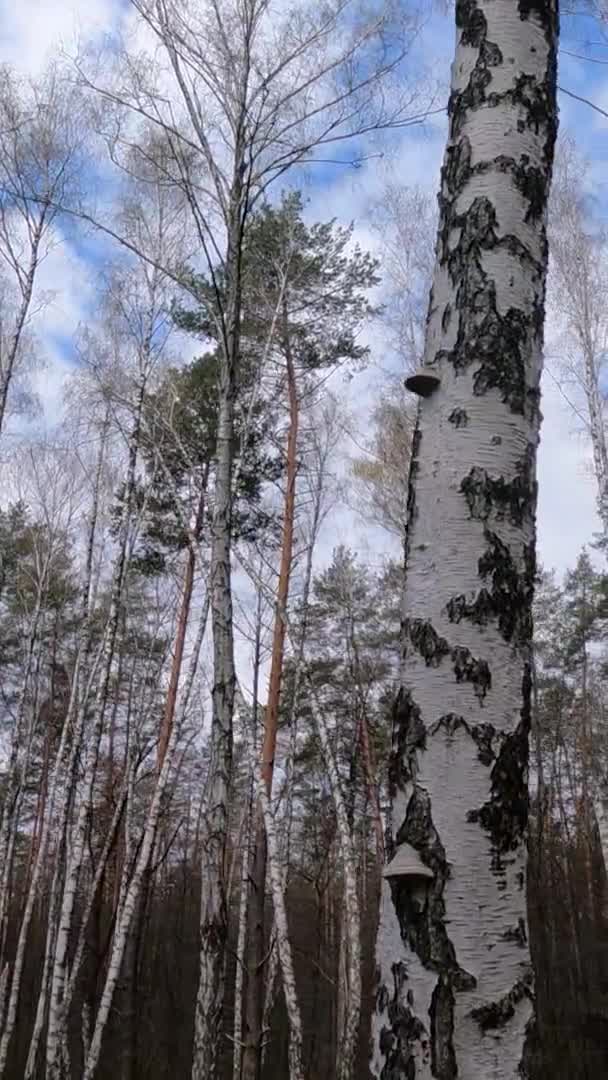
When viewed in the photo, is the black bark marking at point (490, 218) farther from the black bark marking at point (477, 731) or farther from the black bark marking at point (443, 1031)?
the black bark marking at point (443, 1031)

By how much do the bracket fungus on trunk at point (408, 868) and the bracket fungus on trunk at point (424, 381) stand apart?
0.77m

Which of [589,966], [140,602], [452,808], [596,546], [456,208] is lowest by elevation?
[589,966]

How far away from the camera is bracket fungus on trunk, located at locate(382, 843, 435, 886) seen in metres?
1.14

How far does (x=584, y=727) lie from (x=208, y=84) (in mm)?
14322

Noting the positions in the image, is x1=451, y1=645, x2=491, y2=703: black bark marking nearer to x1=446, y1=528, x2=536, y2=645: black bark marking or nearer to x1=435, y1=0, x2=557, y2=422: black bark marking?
x1=446, y1=528, x2=536, y2=645: black bark marking

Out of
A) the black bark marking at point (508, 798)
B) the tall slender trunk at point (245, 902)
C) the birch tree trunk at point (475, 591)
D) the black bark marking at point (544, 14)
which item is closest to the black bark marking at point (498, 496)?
the birch tree trunk at point (475, 591)

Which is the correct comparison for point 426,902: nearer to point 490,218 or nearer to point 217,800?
point 490,218

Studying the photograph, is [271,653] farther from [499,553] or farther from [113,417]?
[499,553]

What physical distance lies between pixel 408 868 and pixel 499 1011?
0.70 ft

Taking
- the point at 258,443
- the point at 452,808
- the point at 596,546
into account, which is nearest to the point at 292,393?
the point at 258,443

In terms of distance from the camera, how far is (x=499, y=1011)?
109cm

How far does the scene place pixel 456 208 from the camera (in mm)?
1559

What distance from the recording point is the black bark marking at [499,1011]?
3.54 feet

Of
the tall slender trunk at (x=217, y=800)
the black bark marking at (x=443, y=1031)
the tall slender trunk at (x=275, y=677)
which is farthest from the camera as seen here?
the tall slender trunk at (x=275, y=677)
